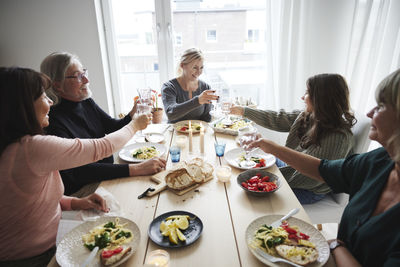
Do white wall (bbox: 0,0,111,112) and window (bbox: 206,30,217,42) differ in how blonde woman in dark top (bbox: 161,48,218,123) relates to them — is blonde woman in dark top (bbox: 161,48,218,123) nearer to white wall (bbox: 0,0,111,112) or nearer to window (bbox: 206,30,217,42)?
window (bbox: 206,30,217,42)

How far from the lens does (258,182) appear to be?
4.47ft

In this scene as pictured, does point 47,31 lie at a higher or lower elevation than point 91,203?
higher

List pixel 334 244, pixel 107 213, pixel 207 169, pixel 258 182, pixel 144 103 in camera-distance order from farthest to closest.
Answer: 1. pixel 144 103
2. pixel 207 169
3. pixel 258 182
4. pixel 107 213
5. pixel 334 244

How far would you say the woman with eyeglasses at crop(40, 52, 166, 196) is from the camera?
1.53 metres

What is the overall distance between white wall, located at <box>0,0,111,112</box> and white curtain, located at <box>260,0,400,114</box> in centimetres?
192

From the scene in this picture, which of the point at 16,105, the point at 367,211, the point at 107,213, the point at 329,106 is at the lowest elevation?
the point at 107,213

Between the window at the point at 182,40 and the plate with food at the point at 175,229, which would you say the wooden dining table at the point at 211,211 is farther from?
the window at the point at 182,40

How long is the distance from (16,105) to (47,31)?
7.48 feet

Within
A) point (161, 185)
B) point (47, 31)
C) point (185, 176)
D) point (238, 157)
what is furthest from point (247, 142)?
point (47, 31)

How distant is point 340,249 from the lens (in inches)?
38.2

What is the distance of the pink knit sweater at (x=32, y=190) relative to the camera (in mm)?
1054

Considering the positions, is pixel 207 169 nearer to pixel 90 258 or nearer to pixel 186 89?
pixel 90 258

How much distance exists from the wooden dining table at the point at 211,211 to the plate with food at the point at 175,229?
22mm

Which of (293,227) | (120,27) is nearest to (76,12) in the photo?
(120,27)
